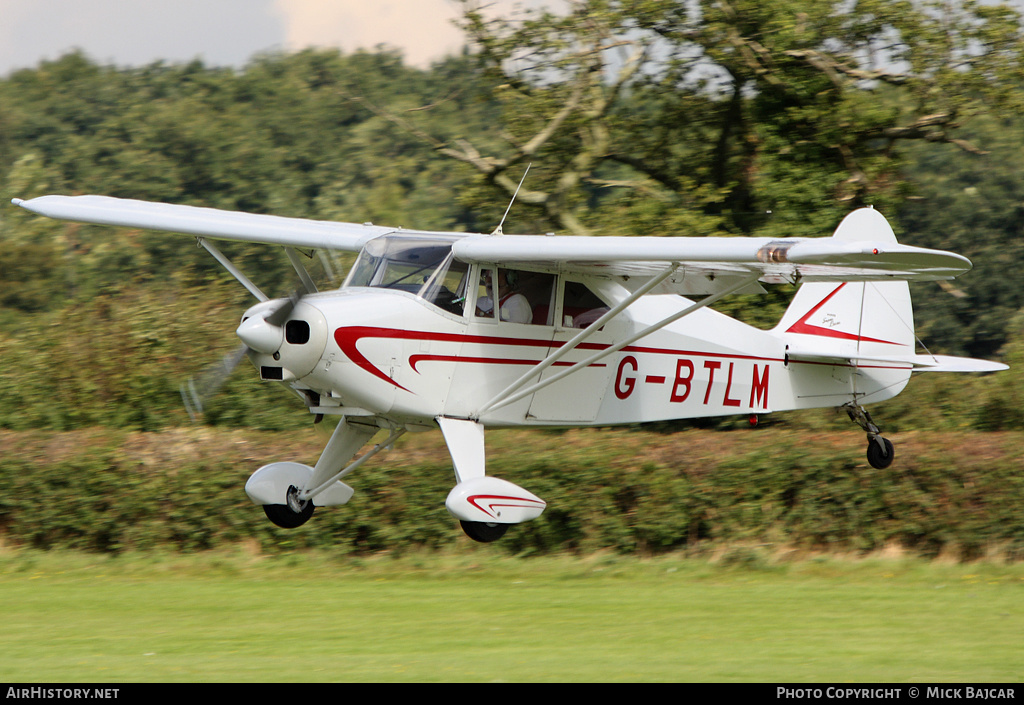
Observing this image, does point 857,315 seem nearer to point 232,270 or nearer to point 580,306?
point 580,306

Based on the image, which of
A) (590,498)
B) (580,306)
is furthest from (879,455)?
(580,306)

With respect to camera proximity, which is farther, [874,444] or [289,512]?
[874,444]

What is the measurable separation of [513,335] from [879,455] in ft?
16.4

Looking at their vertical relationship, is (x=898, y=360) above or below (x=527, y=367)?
below

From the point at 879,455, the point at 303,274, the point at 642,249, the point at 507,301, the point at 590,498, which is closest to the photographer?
the point at 642,249

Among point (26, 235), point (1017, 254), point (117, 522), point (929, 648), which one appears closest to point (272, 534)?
point (117, 522)

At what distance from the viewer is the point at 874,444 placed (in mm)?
12406

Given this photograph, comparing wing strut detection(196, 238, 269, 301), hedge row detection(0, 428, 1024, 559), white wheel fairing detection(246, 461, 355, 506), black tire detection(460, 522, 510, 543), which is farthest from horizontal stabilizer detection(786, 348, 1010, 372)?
wing strut detection(196, 238, 269, 301)

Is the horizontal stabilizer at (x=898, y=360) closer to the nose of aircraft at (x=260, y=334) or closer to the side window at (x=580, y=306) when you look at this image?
the side window at (x=580, y=306)

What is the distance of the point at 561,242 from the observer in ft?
29.4

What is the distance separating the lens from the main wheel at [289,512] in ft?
34.3

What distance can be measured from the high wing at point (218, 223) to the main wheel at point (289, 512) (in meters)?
2.35

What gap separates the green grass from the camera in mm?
7531

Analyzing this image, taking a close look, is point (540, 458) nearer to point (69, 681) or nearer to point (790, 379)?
point (790, 379)
